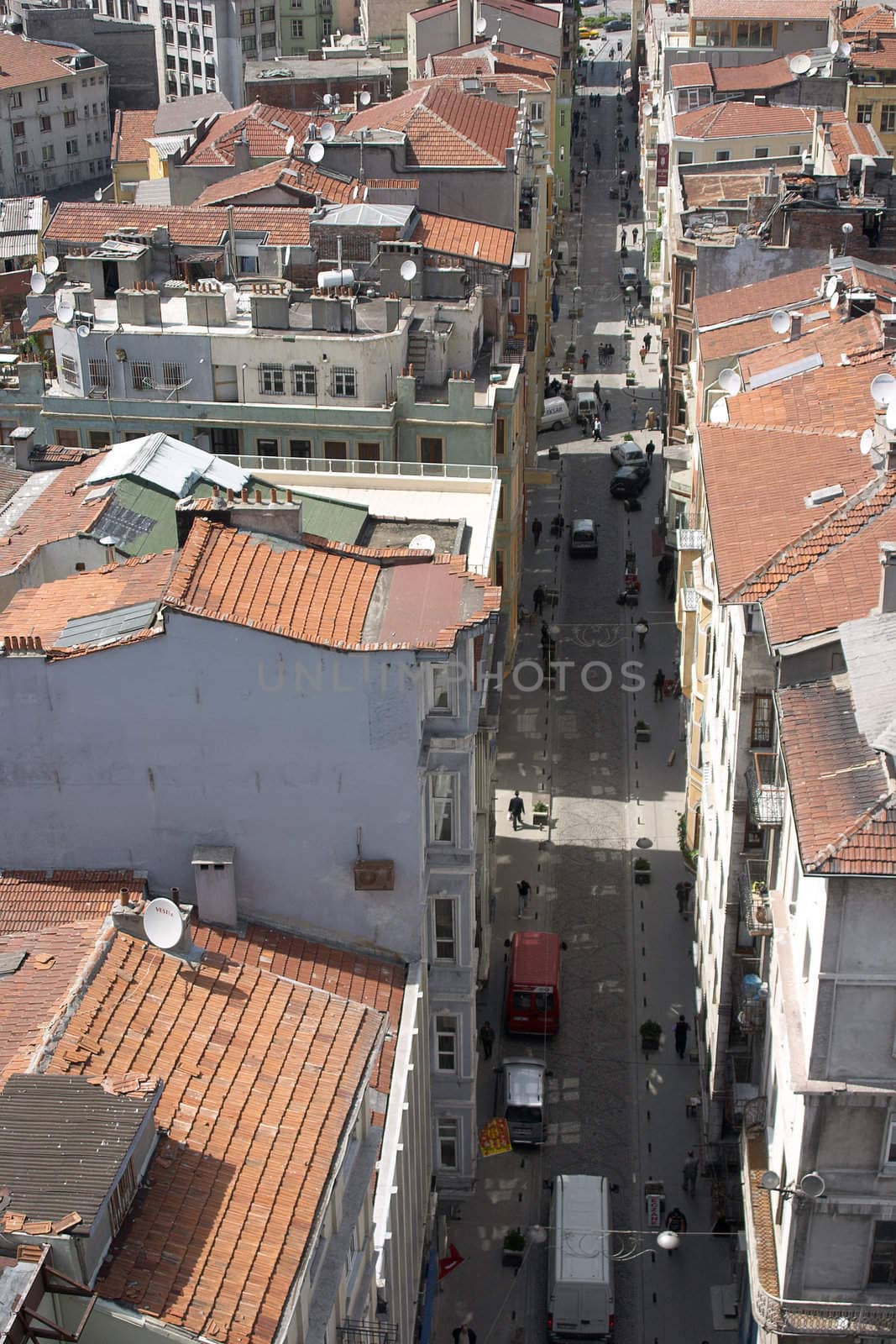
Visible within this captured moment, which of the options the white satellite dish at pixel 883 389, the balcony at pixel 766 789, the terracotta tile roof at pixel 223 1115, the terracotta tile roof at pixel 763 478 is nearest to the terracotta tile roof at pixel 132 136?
the terracotta tile roof at pixel 763 478

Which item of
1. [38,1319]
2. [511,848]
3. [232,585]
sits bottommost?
[511,848]

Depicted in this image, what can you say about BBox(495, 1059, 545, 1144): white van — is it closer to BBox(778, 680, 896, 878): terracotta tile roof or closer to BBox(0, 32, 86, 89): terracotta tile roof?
BBox(778, 680, 896, 878): terracotta tile roof

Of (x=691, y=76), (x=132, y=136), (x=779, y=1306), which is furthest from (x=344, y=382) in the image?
(x=691, y=76)

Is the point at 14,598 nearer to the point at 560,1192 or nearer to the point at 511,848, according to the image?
the point at 560,1192

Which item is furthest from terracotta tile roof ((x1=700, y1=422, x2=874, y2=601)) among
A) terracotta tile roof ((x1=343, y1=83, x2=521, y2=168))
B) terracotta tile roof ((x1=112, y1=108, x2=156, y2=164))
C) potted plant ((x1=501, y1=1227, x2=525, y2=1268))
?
terracotta tile roof ((x1=112, y1=108, x2=156, y2=164))

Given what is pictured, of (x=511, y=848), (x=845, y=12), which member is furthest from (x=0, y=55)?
(x=511, y=848)

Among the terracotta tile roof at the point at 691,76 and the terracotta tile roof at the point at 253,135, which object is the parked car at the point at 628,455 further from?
the terracotta tile roof at the point at 691,76
